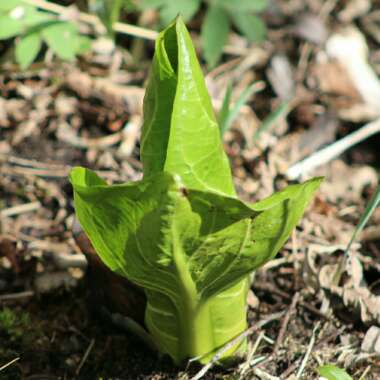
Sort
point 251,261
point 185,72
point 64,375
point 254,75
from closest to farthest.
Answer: point 185,72 < point 251,261 < point 64,375 < point 254,75

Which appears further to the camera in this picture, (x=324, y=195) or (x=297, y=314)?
(x=324, y=195)

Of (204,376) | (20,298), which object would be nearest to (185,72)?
(204,376)

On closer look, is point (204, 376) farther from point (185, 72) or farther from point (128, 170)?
point (128, 170)

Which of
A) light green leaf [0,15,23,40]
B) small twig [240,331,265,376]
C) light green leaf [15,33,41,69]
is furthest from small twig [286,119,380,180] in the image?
light green leaf [0,15,23,40]

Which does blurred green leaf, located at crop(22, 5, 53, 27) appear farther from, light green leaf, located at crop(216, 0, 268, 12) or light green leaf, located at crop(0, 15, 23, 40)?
light green leaf, located at crop(216, 0, 268, 12)

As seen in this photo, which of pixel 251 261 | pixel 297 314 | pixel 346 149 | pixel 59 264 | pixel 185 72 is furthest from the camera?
pixel 346 149

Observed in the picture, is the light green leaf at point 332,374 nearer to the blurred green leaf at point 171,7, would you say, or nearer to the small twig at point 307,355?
the small twig at point 307,355

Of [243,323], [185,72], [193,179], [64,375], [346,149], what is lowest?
[64,375]
